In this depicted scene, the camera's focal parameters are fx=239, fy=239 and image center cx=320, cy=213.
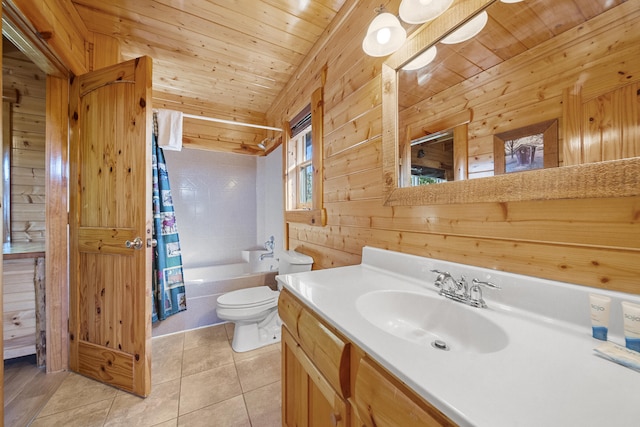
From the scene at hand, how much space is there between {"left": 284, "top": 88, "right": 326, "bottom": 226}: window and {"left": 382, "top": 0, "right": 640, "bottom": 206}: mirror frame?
2.29 feet

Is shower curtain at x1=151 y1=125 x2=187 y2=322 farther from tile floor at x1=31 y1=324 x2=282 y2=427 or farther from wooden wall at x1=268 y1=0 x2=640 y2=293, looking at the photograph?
wooden wall at x1=268 y1=0 x2=640 y2=293

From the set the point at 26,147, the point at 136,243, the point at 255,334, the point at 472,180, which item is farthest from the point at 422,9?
the point at 26,147

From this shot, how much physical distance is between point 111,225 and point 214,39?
158 centimetres

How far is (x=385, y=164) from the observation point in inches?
46.5

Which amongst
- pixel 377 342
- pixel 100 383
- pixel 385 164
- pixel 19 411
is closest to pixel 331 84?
pixel 385 164

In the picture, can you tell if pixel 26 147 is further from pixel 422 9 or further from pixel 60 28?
pixel 422 9

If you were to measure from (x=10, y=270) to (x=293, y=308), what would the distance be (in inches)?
82.2

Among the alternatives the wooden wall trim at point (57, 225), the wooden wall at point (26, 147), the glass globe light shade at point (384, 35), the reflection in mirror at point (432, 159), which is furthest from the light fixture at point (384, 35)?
the wooden wall at point (26, 147)

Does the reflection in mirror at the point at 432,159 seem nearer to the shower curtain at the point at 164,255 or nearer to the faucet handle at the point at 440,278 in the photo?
the faucet handle at the point at 440,278

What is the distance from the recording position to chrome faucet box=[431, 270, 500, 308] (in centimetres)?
74

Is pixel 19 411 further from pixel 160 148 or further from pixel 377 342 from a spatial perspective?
pixel 377 342

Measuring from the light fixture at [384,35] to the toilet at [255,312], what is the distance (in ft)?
4.54

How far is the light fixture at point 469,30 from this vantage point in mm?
816

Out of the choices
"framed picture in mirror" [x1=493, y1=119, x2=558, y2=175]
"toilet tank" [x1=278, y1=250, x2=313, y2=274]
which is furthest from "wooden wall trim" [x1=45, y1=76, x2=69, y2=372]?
"framed picture in mirror" [x1=493, y1=119, x2=558, y2=175]
